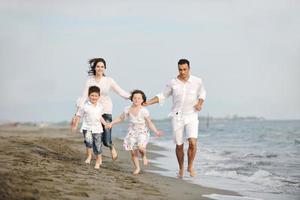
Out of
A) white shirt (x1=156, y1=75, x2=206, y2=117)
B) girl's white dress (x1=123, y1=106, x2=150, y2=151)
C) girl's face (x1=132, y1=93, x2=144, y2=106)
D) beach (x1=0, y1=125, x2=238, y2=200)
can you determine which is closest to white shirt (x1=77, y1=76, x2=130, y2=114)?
girl's face (x1=132, y1=93, x2=144, y2=106)

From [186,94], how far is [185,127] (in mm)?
556

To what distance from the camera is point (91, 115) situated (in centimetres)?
877

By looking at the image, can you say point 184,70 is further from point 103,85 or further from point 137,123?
point 103,85

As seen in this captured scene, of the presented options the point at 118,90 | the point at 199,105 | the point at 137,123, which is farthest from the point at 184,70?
the point at 118,90

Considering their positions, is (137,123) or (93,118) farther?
(93,118)

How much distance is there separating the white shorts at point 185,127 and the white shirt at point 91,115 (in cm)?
136

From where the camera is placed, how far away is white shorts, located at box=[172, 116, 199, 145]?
827 cm

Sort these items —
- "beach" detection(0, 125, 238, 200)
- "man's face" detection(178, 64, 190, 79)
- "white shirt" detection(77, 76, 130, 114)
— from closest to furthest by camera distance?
"beach" detection(0, 125, 238, 200) → "man's face" detection(178, 64, 190, 79) → "white shirt" detection(77, 76, 130, 114)

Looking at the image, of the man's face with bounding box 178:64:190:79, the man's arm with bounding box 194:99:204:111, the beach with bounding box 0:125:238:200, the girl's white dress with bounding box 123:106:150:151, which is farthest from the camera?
the girl's white dress with bounding box 123:106:150:151

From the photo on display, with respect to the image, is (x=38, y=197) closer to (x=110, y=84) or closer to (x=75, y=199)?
(x=75, y=199)

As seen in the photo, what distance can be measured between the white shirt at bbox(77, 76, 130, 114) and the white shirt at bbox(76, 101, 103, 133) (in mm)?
137

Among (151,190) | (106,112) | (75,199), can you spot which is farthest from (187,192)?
(106,112)

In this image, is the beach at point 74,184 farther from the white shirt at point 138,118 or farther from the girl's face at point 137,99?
the girl's face at point 137,99

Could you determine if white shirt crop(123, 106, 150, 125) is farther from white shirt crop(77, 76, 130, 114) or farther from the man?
white shirt crop(77, 76, 130, 114)
